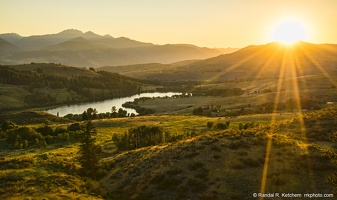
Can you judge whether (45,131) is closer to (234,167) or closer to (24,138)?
(24,138)

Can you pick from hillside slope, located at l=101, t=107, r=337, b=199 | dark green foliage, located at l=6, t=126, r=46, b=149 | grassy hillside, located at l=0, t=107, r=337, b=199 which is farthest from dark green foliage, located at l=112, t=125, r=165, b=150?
hillside slope, located at l=101, t=107, r=337, b=199

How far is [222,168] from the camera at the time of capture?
4334cm

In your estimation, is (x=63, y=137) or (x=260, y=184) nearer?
(x=260, y=184)

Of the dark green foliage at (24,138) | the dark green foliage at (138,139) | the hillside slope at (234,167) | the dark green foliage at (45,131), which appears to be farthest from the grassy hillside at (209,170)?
the dark green foliage at (45,131)

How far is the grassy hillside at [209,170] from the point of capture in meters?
38.9

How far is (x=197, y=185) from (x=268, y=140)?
1624cm

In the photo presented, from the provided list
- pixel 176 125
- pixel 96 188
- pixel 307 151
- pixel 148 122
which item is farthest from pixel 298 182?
pixel 148 122

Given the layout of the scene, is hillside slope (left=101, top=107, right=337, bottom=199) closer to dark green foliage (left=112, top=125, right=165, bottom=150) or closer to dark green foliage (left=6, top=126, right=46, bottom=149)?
dark green foliage (left=112, top=125, right=165, bottom=150)

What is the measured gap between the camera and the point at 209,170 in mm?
43344

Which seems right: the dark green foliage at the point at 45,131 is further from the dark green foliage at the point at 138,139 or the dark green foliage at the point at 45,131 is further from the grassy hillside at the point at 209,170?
the grassy hillside at the point at 209,170

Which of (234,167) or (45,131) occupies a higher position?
(234,167)

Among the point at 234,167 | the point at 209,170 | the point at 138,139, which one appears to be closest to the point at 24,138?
the point at 138,139

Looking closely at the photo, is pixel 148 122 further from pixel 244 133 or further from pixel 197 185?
pixel 197 185

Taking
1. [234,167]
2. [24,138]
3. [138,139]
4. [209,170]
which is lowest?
[138,139]
